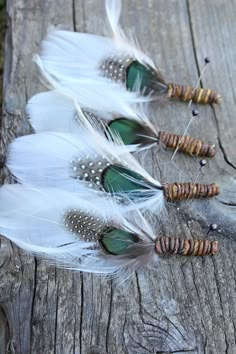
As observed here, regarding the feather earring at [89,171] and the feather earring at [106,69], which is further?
the feather earring at [106,69]

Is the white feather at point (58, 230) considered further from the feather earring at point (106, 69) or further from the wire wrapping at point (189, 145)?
the feather earring at point (106, 69)

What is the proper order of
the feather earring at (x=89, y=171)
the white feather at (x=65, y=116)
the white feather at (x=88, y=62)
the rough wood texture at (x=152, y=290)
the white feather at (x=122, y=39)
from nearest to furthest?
the rough wood texture at (x=152, y=290) → the feather earring at (x=89, y=171) → the white feather at (x=65, y=116) → the white feather at (x=88, y=62) → the white feather at (x=122, y=39)

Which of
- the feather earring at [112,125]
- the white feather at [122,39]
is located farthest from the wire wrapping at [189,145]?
the white feather at [122,39]

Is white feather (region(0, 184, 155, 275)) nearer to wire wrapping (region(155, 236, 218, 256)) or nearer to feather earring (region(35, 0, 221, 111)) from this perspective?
wire wrapping (region(155, 236, 218, 256))

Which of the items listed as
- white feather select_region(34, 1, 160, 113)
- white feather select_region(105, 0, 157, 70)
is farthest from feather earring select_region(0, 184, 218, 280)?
white feather select_region(105, 0, 157, 70)

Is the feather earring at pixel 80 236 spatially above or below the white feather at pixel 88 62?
below

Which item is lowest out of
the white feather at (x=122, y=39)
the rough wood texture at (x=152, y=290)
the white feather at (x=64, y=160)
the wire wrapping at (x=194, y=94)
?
the rough wood texture at (x=152, y=290)

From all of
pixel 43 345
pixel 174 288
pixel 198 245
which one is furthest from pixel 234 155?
pixel 43 345
